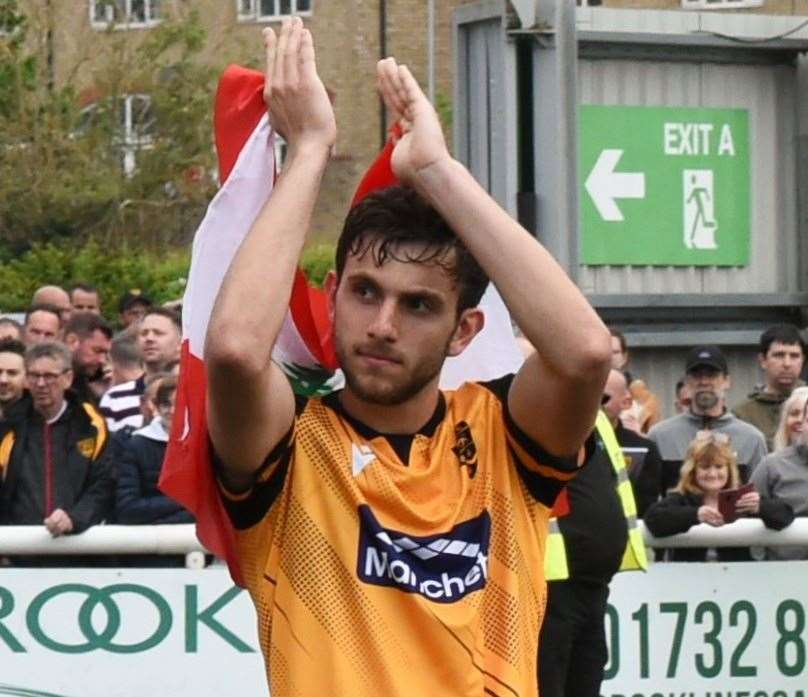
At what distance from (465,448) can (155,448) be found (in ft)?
17.1

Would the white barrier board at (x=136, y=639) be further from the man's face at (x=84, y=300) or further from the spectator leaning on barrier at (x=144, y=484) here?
the man's face at (x=84, y=300)

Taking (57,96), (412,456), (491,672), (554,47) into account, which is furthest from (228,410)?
(57,96)

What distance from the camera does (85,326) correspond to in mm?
11516

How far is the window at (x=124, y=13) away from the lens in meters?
34.3

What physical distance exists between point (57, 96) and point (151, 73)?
5.92ft

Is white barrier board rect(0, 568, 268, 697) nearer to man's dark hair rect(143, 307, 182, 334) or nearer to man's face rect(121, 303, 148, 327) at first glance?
man's dark hair rect(143, 307, 182, 334)

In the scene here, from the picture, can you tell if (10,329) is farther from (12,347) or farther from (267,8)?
(267,8)

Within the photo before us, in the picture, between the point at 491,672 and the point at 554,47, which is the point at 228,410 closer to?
the point at 491,672

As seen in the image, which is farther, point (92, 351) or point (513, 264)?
point (92, 351)

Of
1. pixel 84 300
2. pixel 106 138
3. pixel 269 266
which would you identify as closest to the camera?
pixel 269 266

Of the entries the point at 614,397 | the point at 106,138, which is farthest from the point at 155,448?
the point at 106,138

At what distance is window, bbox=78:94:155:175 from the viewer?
33.9 m

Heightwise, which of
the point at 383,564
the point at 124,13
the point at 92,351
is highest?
the point at 124,13

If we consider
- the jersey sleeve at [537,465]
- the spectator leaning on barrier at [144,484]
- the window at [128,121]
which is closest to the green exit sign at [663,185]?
the spectator leaning on barrier at [144,484]
